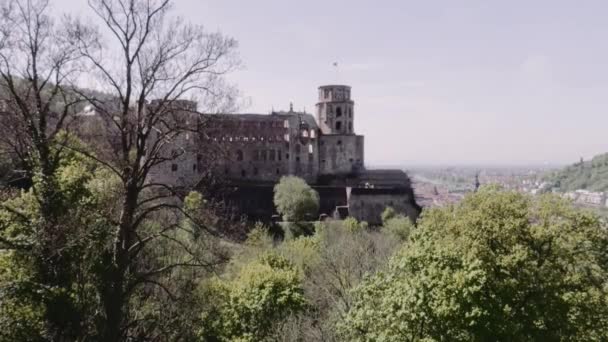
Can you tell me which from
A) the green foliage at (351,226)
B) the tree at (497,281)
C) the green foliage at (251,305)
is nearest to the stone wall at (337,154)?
the green foliage at (351,226)

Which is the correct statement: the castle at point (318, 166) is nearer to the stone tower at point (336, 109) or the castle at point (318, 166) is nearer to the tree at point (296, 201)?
the stone tower at point (336, 109)

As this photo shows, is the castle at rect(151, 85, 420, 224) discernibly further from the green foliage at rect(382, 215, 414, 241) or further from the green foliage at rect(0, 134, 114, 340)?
the green foliage at rect(0, 134, 114, 340)

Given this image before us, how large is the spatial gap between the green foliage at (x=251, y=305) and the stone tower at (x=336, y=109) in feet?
166

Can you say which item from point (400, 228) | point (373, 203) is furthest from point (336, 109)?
point (400, 228)

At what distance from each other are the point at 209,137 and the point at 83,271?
5211mm

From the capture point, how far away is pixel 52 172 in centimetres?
1298

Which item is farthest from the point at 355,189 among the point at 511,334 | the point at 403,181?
the point at 511,334

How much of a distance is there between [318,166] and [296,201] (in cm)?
1973

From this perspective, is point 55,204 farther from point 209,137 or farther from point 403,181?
point 403,181

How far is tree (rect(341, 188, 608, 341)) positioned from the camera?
40.8 ft

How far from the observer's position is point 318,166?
70.3 meters

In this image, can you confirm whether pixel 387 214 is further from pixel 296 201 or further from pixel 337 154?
pixel 337 154

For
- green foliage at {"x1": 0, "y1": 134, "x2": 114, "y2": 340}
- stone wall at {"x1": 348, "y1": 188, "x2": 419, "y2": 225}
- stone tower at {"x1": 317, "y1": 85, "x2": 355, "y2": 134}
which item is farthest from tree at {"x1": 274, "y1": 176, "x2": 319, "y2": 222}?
green foliage at {"x1": 0, "y1": 134, "x2": 114, "y2": 340}

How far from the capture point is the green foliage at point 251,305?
19016mm
